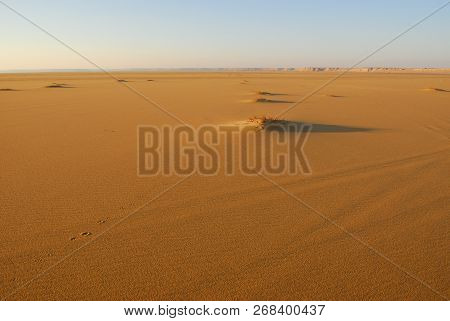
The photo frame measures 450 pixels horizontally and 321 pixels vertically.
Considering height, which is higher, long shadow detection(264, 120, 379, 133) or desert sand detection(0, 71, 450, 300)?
long shadow detection(264, 120, 379, 133)

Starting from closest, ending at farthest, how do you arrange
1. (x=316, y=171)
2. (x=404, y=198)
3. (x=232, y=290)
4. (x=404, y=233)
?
(x=232, y=290) → (x=404, y=233) → (x=404, y=198) → (x=316, y=171)

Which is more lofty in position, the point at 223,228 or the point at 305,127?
the point at 305,127

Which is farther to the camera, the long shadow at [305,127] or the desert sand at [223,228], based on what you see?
the long shadow at [305,127]

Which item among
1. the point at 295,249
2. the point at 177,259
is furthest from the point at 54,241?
the point at 295,249

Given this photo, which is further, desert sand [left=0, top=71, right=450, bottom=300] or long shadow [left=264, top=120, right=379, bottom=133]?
long shadow [left=264, top=120, right=379, bottom=133]

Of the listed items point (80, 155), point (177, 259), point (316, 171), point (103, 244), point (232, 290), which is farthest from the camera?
point (80, 155)

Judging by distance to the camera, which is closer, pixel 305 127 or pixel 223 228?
pixel 223 228

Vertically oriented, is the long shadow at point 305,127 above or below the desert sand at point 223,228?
above

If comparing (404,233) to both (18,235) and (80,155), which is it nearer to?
(18,235)
